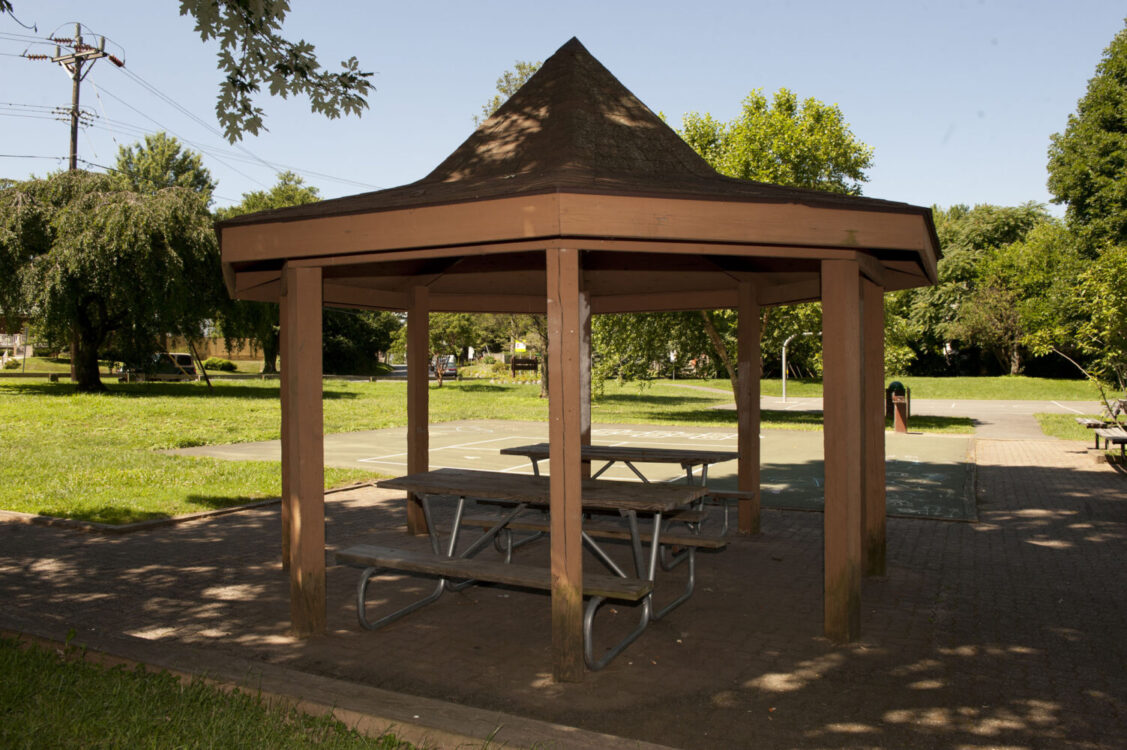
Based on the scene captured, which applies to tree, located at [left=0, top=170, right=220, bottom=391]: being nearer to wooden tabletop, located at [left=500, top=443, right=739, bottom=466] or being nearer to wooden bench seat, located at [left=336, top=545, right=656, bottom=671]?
wooden tabletop, located at [left=500, top=443, right=739, bottom=466]

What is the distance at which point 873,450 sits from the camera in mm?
6668

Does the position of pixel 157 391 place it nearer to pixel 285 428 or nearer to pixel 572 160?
pixel 285 428

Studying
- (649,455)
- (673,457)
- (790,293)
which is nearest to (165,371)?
(649,455)

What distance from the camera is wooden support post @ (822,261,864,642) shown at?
16.3ft

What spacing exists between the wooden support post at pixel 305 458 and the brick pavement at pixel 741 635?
8.6 inches

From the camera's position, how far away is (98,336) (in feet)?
88.5

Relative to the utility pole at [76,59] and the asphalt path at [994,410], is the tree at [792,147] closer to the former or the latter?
the asphalt path at [994,410]

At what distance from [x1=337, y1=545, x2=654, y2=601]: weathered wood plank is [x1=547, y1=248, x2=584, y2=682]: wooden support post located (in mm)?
163

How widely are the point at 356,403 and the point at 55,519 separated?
65.0 ft

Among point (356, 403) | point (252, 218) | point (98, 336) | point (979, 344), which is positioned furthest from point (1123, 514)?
point (979, 344)

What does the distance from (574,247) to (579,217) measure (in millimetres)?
202

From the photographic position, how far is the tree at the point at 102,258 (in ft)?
78.2

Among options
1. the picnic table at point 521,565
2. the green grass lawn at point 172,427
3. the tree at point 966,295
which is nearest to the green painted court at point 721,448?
the green grass lawn at point 172,427

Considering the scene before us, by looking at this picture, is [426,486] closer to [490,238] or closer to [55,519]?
[490,238]
